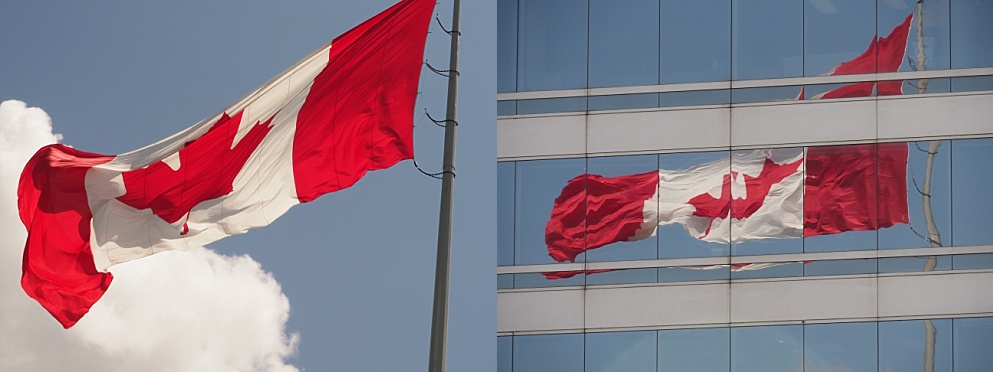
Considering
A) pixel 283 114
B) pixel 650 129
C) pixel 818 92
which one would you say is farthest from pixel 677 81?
pixel 283 114

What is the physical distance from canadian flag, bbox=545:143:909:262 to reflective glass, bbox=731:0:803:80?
1750 mm

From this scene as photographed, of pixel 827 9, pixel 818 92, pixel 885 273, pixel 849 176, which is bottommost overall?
pixel 885 273

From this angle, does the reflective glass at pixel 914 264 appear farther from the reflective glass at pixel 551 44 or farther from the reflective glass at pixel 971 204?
the reflective glass at pixel 551 44

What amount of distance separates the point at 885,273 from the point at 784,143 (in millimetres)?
3392

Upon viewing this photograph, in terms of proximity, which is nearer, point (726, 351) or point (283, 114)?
point (283, 114)

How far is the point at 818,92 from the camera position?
27484 mm

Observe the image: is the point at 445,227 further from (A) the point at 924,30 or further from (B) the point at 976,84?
(B) the point at 976,84

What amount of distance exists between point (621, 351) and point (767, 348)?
3010 mm

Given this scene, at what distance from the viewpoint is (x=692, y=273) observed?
27234 millimetres

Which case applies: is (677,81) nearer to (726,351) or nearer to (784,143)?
(784,143)

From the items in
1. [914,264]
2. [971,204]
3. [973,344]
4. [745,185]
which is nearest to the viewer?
[973,344]

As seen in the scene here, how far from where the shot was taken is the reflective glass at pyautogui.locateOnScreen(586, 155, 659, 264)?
90.0ft

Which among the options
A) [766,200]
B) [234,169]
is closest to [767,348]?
[766,200]

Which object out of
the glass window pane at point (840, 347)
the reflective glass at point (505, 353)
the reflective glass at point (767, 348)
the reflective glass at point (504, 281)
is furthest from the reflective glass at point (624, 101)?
the glass window pane at point (840, 347)
